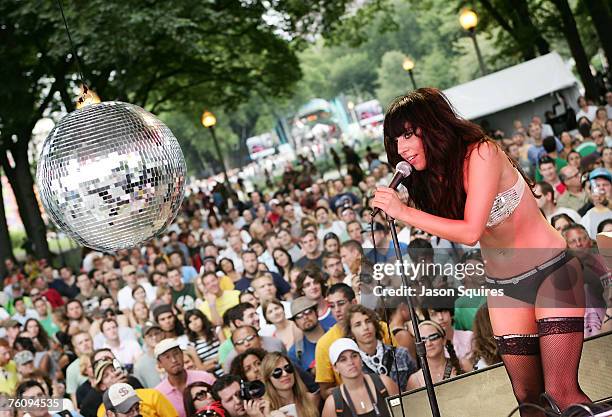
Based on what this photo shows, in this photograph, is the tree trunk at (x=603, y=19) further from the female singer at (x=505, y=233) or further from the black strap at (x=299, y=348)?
the female singer at (x=505, y=233)

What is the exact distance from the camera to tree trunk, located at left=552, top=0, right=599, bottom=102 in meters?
20.9

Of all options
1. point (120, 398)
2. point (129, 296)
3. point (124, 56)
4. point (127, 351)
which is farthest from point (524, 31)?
point (120, 398)

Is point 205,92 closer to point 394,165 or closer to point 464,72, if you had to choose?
point 394,165

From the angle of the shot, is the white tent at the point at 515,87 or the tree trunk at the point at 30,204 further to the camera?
the white tent at the point at 515,87

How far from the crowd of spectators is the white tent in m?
8.87

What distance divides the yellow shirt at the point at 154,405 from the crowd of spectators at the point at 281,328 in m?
0.01

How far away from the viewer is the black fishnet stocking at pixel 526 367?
11.1 feet

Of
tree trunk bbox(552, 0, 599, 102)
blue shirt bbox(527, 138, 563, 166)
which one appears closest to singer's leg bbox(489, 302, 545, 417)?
blue shirt bbox(527, 138, 563, 166)

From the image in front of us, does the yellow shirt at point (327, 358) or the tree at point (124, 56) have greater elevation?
the tree at point (124, 56)

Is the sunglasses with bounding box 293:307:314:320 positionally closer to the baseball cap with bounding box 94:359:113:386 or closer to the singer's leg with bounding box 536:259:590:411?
the baseball cap with bounding box 94:359:113:386

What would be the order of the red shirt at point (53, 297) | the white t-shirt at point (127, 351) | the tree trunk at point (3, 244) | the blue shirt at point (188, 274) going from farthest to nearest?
the tree trunk at point (3, 244) → the red shirt at point (53, 297) → the blue shirt at point (188, 274) → the white t-shirt at point (127, 351)

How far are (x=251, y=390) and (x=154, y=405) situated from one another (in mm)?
830

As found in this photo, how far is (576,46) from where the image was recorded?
21469 mm

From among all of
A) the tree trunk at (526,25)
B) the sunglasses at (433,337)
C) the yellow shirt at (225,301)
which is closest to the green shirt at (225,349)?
the yellow shirt at (225,301)
